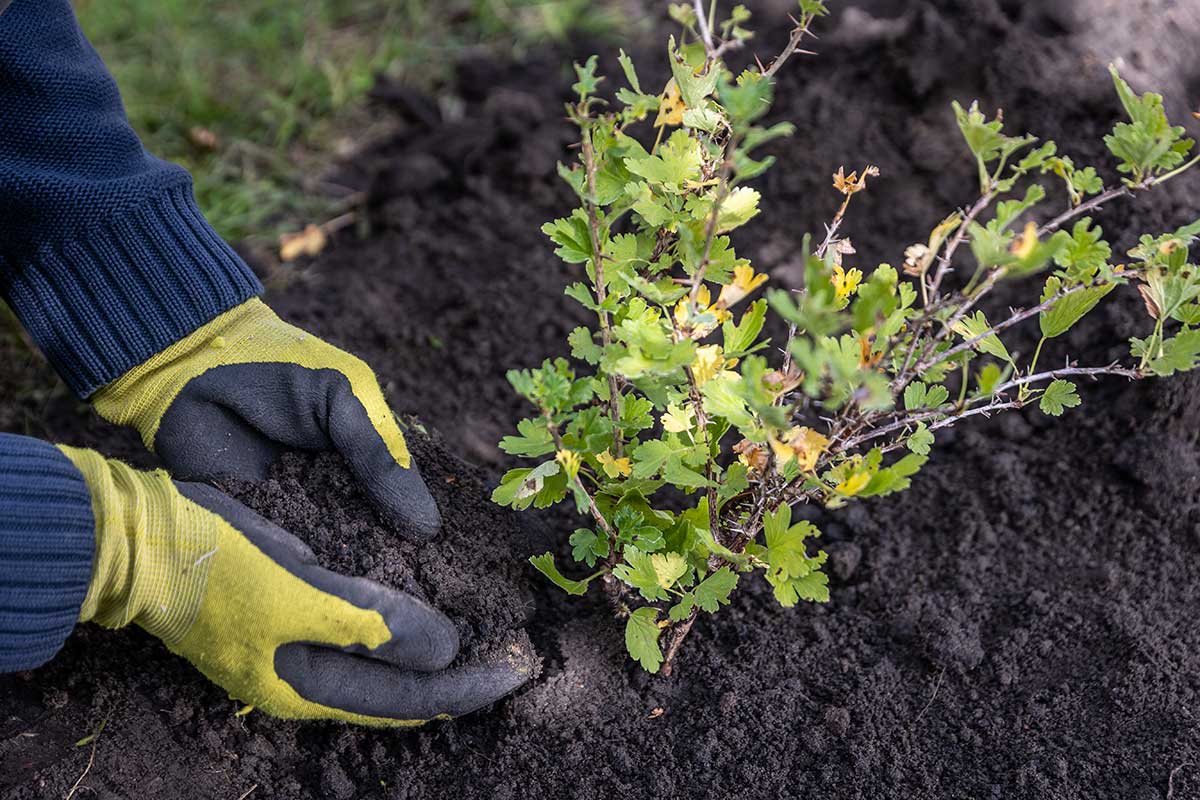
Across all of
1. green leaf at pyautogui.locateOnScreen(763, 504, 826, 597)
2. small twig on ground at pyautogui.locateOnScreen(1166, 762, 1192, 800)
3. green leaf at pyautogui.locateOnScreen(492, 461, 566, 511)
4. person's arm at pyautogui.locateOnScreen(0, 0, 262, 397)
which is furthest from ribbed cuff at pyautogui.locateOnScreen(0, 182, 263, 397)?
small twig on ground at pyautogui.locateOnScreen(1166, 762, 1192, 800)

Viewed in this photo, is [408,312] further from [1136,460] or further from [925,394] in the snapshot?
[1136,460]

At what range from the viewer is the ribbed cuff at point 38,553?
6.12ft

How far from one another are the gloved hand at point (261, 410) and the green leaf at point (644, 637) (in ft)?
1.64

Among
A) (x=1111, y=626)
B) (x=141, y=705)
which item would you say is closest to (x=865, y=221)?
(x=1111, y=626)

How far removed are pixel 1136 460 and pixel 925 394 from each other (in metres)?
0.96

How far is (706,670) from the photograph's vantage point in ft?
7.30

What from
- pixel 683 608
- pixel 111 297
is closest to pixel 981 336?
pixel 683 608

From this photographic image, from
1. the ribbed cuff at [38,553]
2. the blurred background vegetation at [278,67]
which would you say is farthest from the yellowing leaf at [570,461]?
the blurred background vegetation at [278,67]

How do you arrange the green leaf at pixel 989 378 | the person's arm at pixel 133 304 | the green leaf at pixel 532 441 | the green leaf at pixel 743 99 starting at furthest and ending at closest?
the person's arm at pixel 133 304 → the green leaf at pixel 532 441 → the green leaf at pixel 989 378 → the green leaf at pixel 743 99

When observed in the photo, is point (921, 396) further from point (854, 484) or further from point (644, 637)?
point (644, 637)

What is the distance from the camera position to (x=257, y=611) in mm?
1965

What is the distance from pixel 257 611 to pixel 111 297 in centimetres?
86

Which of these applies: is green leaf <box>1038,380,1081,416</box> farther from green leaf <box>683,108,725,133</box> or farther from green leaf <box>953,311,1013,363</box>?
green leaf <box>683,108,725,133</box>

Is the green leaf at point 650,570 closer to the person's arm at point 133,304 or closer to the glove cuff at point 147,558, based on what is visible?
the person's arm at point 133,304
